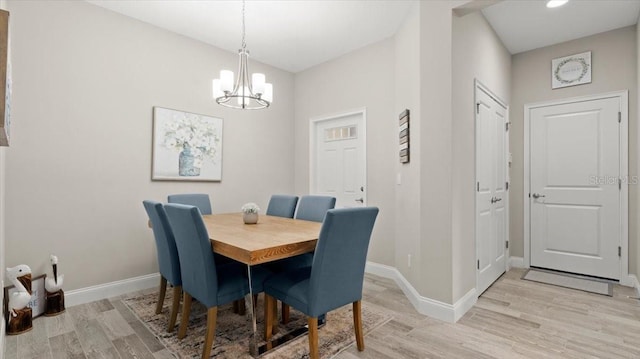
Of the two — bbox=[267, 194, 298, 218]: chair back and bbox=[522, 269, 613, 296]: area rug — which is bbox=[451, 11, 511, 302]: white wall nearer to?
bbox=[522, 269, 613, 296]: area rug

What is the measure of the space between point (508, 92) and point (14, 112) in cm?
503

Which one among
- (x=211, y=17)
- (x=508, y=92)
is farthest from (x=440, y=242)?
(x=211, y=17)

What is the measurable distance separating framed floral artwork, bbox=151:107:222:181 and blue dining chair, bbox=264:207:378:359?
6.69ft

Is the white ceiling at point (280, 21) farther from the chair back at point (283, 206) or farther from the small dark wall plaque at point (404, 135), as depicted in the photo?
the chair back at point (283, 206)

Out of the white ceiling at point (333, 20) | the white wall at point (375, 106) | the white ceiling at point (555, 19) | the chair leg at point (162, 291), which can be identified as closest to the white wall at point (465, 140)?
the white ceiling at point (555, 19)

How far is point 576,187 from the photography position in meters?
3.56

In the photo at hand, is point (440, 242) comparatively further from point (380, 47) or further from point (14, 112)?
point (14, 112)

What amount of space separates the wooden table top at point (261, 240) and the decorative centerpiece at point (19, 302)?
1.36 meters

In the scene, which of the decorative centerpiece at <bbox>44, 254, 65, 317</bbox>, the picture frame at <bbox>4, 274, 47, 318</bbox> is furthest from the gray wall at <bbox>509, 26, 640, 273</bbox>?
the picture frame at <bbox>4, 274, 47, 318</bbox>

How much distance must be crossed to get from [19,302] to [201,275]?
1.51 m

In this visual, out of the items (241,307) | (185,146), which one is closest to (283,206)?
(241,307)

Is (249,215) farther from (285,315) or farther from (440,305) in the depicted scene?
(440,305)

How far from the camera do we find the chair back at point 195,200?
3122 mm

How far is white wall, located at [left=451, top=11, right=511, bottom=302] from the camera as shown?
2.51m
